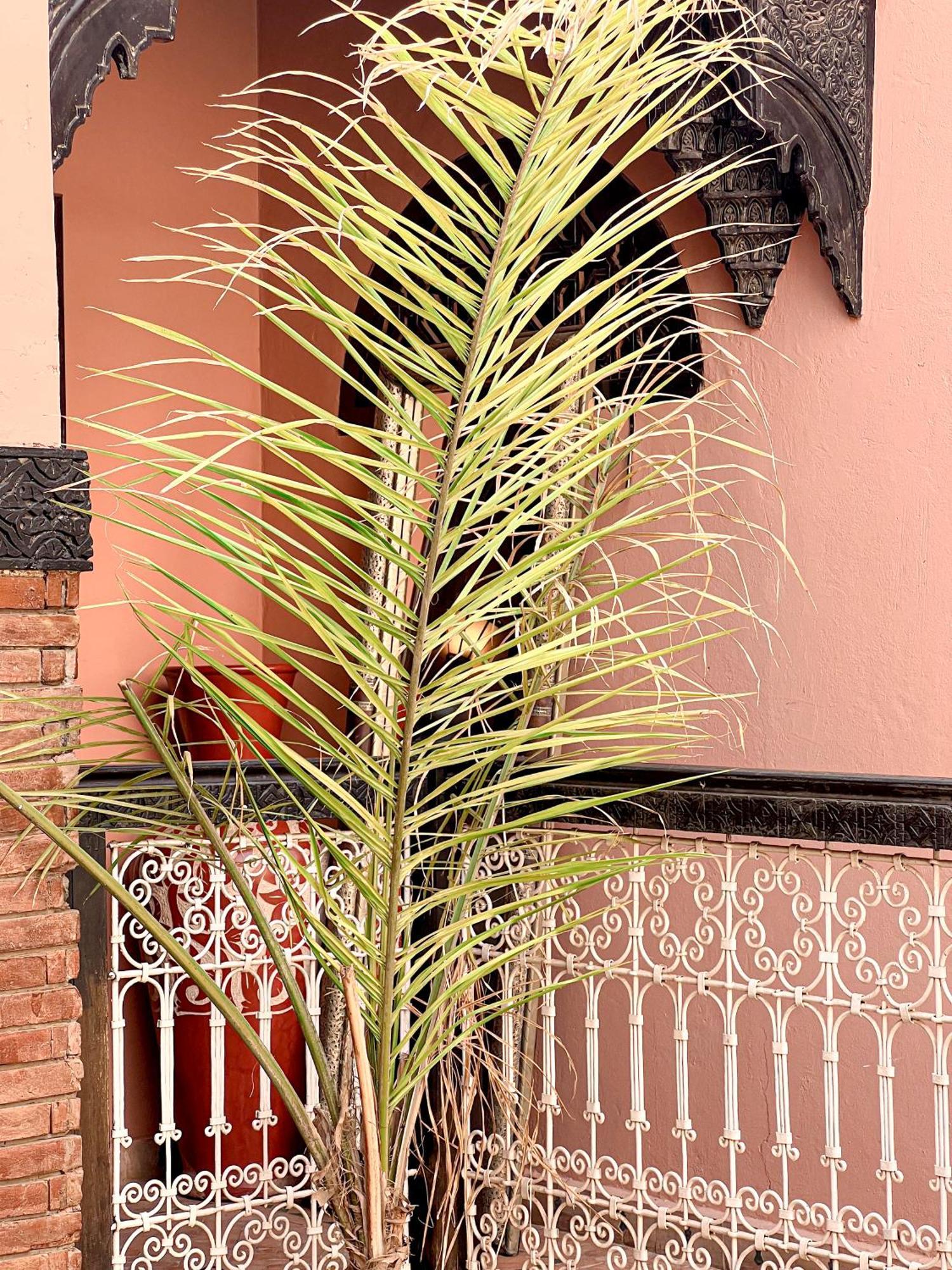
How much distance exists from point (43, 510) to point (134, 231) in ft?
9.00

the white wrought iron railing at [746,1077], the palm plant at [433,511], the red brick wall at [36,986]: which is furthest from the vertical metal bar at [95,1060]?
the white wrought iron railing at [746,1077]

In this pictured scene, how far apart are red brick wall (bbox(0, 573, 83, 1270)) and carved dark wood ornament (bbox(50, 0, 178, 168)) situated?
35.9 inches

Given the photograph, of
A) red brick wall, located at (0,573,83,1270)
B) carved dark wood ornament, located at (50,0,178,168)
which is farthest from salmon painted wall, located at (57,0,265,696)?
red brick wall, located at (0,573,83,1270)

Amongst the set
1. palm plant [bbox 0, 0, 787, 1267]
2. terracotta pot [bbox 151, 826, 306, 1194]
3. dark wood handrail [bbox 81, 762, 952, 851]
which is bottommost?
terracotta pot [bbox 151, 826, 306, 1194]

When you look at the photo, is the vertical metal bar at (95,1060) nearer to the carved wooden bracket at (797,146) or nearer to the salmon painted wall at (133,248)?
the salmon painted wall at (133,248)

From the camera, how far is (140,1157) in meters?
4.76

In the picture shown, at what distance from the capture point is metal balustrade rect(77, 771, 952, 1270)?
2.94m

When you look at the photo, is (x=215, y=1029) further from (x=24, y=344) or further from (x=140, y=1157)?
(x=140, y=1157)

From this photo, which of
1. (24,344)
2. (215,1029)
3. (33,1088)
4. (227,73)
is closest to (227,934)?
(215,1029)

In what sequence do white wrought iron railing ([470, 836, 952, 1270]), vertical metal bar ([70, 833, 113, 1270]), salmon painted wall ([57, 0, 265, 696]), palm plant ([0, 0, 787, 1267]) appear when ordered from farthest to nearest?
1. salmon painted wall ([57, 0, 265, 696])
2. white wrought iron railing ([470, 836, 952, 1270])
3. vertical metal bar ([70, 833, 113, 1270])
4. palm plant ([0, 0, 787, 1267])

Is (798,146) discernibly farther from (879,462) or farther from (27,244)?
(27,244)

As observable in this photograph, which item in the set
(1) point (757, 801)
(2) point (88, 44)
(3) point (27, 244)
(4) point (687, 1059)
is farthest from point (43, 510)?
(4) point (687, 1059)

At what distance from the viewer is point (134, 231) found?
5.04 metres

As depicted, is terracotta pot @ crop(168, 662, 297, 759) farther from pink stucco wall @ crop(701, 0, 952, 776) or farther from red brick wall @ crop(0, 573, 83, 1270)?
red brick wall @ crop(0, 573, 83, 1270)
